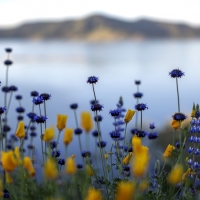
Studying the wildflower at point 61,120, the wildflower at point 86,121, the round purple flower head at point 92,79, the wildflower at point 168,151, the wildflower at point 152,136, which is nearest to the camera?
the wildflower at point 86,121

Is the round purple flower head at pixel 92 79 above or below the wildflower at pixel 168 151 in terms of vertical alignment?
above

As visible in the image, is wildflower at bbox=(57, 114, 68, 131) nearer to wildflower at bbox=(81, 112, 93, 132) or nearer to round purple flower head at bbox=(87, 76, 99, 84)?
wildflower at bbox=(81, 112, 93, 132)

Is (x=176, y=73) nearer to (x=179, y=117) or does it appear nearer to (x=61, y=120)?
(x=179, y=117)

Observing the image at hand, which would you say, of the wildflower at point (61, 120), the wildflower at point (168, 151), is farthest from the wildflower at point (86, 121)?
the wildflower at point (168, 151)

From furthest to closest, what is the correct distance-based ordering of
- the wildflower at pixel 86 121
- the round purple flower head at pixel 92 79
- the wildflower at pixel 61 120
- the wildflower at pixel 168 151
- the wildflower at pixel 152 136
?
the wildflower at pixel 152 136, the round purple flower head at pixel 92 79, the wildflower at pixel 168 151, the wildflower at pixel 61 120, the wildflower at pixel 86 121

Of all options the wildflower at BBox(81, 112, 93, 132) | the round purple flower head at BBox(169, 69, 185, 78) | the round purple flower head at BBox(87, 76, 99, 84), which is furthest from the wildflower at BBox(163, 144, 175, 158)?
the wildflower at BBox(81, 112, 93, 132)

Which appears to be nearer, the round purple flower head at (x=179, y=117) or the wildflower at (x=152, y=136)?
the round purple flower head at (x=179, y=117)

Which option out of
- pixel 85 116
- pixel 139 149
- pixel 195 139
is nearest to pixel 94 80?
pixel 195 139

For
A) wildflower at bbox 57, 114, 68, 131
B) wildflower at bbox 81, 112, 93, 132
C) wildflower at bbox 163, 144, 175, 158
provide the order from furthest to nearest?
wildflower at bbox 163, 144, 175, 158 < wildflower at bbox 57, 114, 68, 131 < wildflower at bbox 81, 112, 93, 132

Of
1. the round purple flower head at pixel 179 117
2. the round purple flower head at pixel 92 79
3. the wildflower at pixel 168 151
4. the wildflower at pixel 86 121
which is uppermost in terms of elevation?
the round purple flower head at pixel 92 79

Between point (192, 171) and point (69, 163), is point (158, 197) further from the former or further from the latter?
point (69, 163)

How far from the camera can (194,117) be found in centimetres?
387

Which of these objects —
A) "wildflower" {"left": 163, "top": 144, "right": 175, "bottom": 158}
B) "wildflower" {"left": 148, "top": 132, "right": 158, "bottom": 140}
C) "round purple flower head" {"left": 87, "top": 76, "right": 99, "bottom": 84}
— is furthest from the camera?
"wildflower" {"left": 148, "top": 132, "right": 158, "bottom": 140}

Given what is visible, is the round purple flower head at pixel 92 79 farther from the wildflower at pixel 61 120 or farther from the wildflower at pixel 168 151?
the wildflower at pixel 61 120
